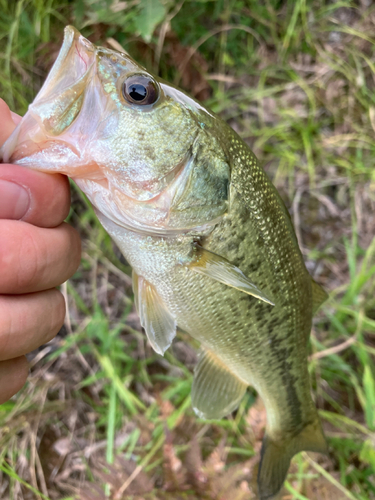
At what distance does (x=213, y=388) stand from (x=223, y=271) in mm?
753

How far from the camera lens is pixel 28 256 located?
920 mm

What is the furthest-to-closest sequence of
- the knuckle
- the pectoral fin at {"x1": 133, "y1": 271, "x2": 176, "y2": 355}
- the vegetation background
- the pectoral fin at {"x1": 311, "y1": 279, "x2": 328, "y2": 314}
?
1. the vegetation background
2. the pectoral fin at {"x1": 311, "y1": 279, "x2": 328, "y2": 314}
3. the pectoral fin at {"x1": 133, "y1": 271, "x2": 176, "y2": 355}
4. the knuckle

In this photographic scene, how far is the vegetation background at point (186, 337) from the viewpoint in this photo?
5.95 feet

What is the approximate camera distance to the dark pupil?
91cm

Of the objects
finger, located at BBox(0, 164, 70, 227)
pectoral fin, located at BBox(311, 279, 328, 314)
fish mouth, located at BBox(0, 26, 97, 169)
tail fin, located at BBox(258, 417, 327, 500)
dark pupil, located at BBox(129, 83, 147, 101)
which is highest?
dark pupil, located at BBox(129, 83, 147, 101)

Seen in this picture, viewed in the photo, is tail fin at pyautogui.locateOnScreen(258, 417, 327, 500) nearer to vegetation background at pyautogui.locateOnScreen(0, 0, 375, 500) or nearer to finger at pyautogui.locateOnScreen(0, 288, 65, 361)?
vegetation background at pyautogui.locateOnScreen(0, 0, 375, 500)

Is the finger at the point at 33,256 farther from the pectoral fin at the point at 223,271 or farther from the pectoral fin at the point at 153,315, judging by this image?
the pectoral fin at the point at 223,271

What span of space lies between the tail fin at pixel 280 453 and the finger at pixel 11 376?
1174mm

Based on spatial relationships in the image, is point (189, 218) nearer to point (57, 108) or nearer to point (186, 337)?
point (57, 108)

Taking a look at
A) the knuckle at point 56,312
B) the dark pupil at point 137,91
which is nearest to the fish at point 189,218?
the dark pupil at point 137,91

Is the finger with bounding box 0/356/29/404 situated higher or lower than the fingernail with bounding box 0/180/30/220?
lower

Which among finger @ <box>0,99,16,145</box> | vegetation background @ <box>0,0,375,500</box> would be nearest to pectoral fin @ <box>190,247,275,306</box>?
finger @ <box>0,99,16,145</box>

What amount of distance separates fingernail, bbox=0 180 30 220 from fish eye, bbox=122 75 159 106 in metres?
0.40

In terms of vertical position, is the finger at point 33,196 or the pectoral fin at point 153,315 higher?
the finger at point 33,196
